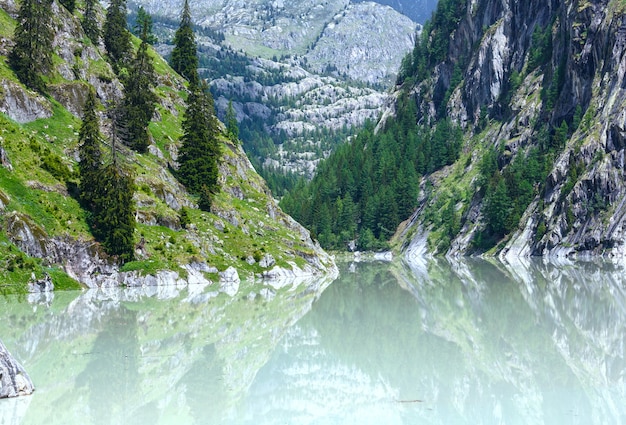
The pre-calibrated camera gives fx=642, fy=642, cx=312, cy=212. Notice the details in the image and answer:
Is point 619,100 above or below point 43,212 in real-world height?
above

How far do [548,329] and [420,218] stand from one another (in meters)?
130

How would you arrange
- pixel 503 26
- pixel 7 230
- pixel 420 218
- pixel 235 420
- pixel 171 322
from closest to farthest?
pixel 235 420 → pixel 171 322 → pixel 7 230 → pixel 420 218 → pixel 503 26

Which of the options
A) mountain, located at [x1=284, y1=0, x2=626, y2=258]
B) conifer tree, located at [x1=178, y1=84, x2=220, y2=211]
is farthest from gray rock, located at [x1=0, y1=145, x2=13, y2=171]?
mountain, located at [x1=284, y1=0, x2=626, y2=258]

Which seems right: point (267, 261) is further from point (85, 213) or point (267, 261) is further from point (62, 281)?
point (62, 281)

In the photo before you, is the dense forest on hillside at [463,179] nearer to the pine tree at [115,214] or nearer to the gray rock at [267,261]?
the gray rock at [267,261]

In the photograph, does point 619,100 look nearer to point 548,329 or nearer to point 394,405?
point 548,329

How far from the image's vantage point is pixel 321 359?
27453 millimetres

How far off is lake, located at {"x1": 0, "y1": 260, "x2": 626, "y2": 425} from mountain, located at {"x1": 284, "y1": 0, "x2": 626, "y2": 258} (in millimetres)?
66678

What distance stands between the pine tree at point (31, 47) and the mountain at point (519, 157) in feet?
279

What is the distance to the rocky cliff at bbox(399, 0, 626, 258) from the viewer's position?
109 m

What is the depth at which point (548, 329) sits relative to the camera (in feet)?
108

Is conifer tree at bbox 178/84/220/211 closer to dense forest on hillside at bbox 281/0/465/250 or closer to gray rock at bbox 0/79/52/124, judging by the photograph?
gray rock at bbox 0/79/52/124

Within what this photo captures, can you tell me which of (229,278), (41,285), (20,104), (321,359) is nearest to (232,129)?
(20,104)

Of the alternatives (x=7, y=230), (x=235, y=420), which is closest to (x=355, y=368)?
(x=235, y=420)
